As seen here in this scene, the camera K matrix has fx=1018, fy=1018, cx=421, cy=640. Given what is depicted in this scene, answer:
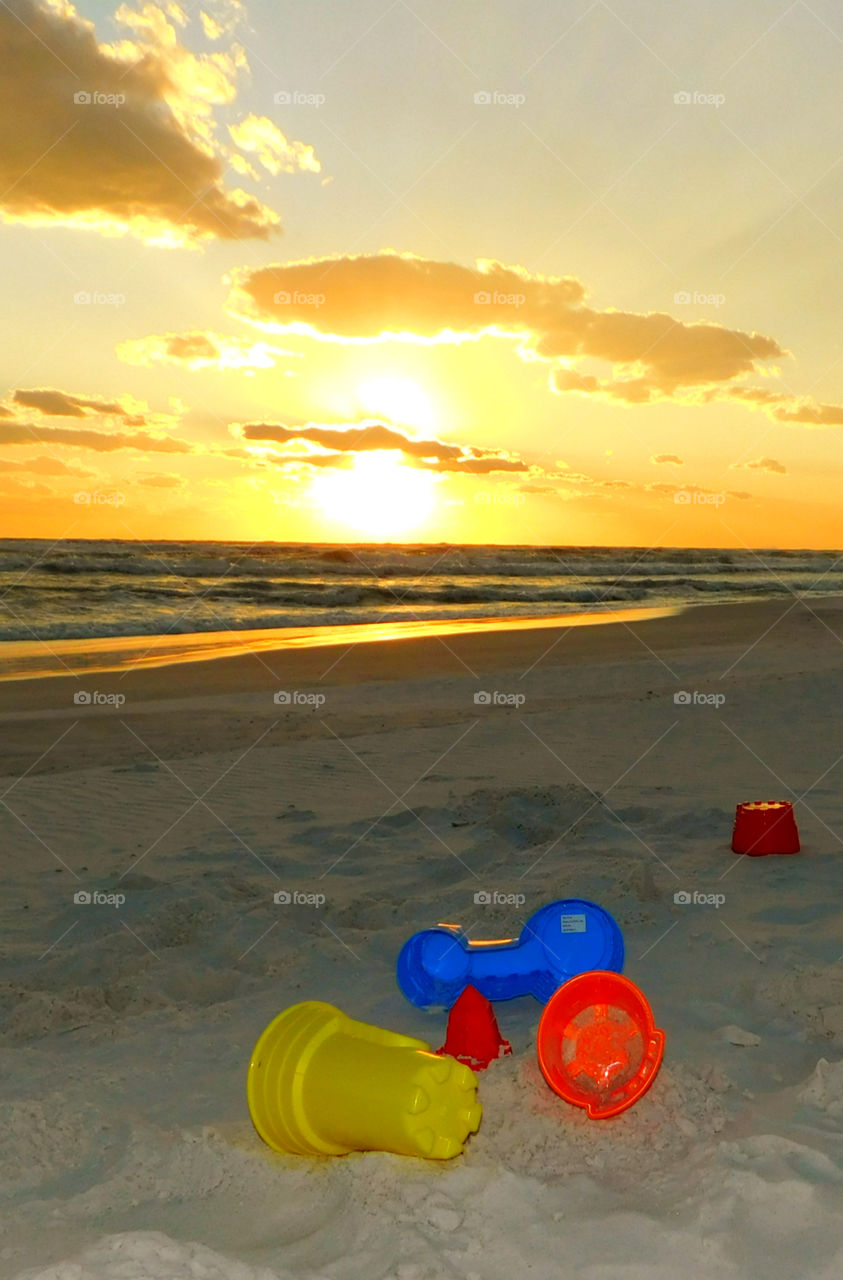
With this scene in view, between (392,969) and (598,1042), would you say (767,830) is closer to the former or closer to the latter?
(392,969)

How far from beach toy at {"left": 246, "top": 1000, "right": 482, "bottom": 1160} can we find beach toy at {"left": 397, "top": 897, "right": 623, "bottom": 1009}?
0.82 metres

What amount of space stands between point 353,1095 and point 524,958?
117cm

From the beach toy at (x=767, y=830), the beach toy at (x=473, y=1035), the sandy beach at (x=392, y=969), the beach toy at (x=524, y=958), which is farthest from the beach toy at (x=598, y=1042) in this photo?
the beach toy at (x=767, y=830)

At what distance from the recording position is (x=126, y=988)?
3562 millimetres

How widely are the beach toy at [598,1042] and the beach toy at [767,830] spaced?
7.41 ft

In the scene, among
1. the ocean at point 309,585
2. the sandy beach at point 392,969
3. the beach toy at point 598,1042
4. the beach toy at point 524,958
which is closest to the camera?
the sandy beach at point 392,969

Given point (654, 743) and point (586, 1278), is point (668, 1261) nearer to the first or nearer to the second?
point (586, 1278)

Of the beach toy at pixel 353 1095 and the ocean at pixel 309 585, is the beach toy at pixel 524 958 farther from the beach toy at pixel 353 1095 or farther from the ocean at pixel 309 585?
the ocean at pixel 309 585

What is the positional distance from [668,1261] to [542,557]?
46989 mm

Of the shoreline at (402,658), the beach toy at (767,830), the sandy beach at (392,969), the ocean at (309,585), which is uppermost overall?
the ocean at (309,585)

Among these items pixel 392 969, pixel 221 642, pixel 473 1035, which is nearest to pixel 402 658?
pixel 221 642

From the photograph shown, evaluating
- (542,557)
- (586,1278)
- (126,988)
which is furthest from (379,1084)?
(542,557)

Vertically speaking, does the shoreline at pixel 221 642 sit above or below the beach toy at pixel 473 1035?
above

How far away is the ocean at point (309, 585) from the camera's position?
64.1 ft
